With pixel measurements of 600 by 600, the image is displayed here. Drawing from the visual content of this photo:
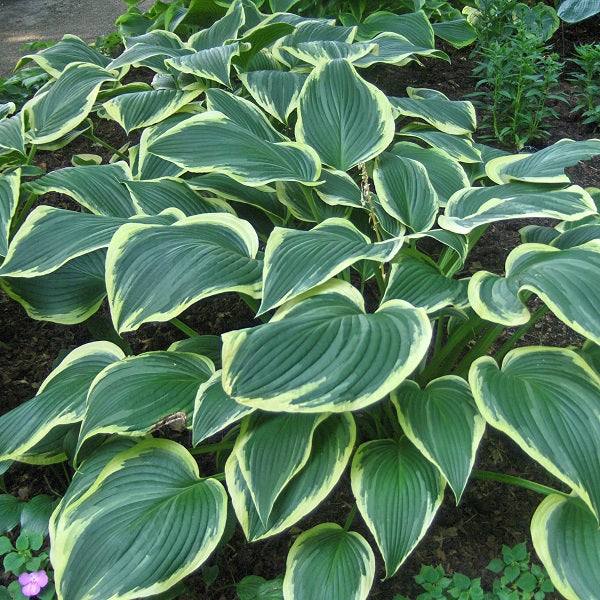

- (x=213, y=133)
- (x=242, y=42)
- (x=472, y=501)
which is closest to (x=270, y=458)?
(x=472, y=501)

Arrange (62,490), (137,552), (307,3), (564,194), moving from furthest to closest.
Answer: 1. (307,3)
2. (62,490)
3. (564,194)
4. (137,552)

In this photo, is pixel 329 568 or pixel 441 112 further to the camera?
pixel 441 112

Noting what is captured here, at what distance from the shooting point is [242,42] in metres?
2.27

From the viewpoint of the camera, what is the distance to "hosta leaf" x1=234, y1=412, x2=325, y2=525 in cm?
118

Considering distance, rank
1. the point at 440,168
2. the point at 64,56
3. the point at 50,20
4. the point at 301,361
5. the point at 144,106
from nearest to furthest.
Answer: the point at 301,361 < the point at 440,168 < the point at 144,106 < the point at 64,56 < the point at 50,20

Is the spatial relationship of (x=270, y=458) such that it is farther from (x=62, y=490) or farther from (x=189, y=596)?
(x=62, y=490)

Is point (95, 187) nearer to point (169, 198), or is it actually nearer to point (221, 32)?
point (169, 198)

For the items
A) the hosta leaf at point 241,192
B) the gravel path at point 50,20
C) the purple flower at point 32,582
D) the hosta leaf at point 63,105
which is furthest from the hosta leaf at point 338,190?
the gravel path at point 50,20

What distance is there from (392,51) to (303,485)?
1.72m

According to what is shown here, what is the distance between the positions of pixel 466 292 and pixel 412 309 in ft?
0.63

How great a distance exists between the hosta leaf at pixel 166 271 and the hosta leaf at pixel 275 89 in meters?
0.81

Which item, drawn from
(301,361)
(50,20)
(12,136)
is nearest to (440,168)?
(301,361)

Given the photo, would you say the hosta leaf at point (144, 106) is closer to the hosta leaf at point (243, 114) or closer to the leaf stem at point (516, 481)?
the hosta leaf at point (243, 114)

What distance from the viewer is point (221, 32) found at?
7.89ft
